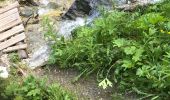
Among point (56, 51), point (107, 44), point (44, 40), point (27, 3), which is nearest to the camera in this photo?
point (107, 44)

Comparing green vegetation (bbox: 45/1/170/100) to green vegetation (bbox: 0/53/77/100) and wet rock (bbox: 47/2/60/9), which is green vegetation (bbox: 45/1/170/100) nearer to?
green vegetation (bbox: 0/53/77/100)

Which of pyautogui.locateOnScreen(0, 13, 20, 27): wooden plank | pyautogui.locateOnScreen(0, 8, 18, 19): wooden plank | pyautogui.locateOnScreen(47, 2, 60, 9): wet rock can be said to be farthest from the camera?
pyautogui.locateOnScreen(47, 2, 60, 9): wet rock

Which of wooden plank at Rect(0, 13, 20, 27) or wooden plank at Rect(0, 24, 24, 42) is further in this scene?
wooden plank at Rect(0, 13, 20, 27)

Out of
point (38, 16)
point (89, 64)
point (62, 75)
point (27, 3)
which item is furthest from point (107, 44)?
point (27, 3)

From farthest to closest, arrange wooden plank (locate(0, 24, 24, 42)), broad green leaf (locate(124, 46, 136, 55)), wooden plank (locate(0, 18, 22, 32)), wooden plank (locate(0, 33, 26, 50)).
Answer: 1. wooden plank (locate(0, 18, 22, 32))
2. wooden plank (locate(0, 24, 24, 42))
3. wooden plank (locate(0, 33, 26, 50))
4. broad green leaf (locate(124, 46, 136, 55))

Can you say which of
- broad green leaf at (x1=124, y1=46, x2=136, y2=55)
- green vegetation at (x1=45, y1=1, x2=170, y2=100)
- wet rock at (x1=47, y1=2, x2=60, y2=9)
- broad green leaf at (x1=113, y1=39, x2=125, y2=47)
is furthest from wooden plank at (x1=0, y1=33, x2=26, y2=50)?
broad green leaf at (x1=124, y1=46, x2=136, y2=55)

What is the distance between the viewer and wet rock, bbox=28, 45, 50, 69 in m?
6.71

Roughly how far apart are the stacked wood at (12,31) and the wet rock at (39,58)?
0.16 metres

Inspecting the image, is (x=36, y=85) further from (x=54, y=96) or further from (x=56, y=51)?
(x=56, y=51)

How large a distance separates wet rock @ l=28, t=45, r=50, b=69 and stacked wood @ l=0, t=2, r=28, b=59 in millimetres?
162

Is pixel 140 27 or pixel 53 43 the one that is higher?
pixel 140 27

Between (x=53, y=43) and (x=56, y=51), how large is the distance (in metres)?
0.34

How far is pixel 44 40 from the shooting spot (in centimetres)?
736

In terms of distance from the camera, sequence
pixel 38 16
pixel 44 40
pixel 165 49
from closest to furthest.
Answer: pixel 165 49, pixel 44 40, pixel 38 16
